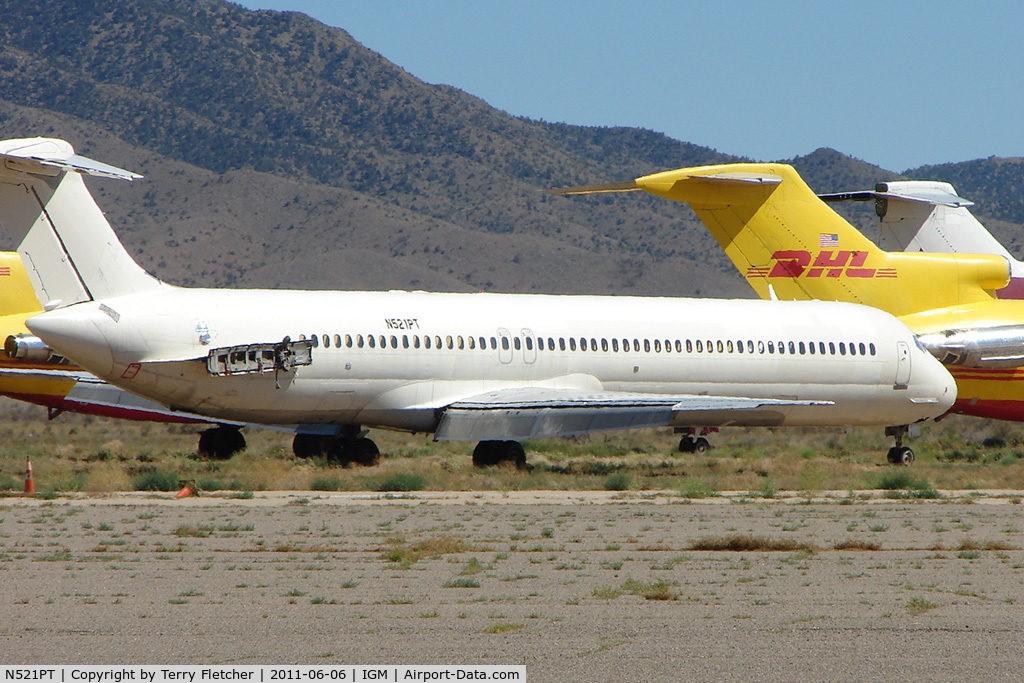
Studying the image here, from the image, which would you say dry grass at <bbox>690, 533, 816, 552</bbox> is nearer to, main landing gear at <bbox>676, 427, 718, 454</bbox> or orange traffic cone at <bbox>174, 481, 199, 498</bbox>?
orange traffic cone at <bbox>174, 481, 199, 498</bbox>

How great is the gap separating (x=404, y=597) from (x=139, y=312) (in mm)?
12775

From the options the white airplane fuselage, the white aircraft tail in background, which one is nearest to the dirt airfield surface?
the white airplane fuselage

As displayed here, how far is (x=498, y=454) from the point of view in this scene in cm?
2872

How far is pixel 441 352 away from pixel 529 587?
1393 centimetres

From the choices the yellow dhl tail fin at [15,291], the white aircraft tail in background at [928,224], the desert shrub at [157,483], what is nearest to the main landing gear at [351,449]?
the desert shrub at [157,483]

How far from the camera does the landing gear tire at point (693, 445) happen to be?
116 ft

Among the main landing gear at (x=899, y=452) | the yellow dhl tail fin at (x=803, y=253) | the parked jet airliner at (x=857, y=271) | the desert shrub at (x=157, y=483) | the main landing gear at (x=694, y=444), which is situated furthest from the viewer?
the main landing gear at (x=694, y=444)

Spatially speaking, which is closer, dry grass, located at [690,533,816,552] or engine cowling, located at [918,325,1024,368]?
dry grass, located at [690,533,816,552]

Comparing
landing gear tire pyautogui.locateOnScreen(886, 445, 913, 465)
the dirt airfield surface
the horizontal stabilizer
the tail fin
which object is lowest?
the dirt airfield surface

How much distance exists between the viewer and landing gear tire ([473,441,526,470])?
93.8 ft

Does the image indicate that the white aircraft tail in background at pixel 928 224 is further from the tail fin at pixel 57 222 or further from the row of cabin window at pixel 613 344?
the tail fin at pixel 57 222

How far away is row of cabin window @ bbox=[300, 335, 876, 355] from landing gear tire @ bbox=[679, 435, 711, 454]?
5.25 metres

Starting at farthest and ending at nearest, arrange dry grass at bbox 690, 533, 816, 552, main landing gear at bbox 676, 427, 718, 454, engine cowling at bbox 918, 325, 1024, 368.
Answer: main landing gear at bbox 676, 427, 718, 454 < engine cowling at bbox 918, 325, 1024, 368 < dry grass at bbox 690, 533, 816, 552

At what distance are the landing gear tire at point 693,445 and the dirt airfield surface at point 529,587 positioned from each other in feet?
42.0
